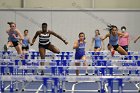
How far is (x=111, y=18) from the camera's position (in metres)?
18.4

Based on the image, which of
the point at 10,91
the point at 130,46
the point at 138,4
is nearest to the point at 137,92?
the point at 10,91

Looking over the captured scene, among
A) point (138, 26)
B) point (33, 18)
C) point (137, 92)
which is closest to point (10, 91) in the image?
point (137, 92)

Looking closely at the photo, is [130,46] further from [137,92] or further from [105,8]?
[137,92]

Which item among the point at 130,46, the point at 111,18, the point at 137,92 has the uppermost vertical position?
the point at 111,18

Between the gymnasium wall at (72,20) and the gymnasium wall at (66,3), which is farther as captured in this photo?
the gymnasium wall at (66,3)

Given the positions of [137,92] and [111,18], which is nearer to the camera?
[137,92]

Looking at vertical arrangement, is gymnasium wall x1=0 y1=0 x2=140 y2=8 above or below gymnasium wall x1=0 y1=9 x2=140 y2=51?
above

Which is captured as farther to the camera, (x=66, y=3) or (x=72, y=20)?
(x=66, y=3)

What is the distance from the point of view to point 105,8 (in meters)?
18.6

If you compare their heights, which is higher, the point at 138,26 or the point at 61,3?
the point at 61,3

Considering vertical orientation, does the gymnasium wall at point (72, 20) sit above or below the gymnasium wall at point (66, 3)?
below

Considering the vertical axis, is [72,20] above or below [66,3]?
below

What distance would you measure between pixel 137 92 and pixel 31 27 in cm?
952

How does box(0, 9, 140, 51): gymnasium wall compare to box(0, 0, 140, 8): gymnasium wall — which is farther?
box(0, 0, 140, 8): gymnasium wall
